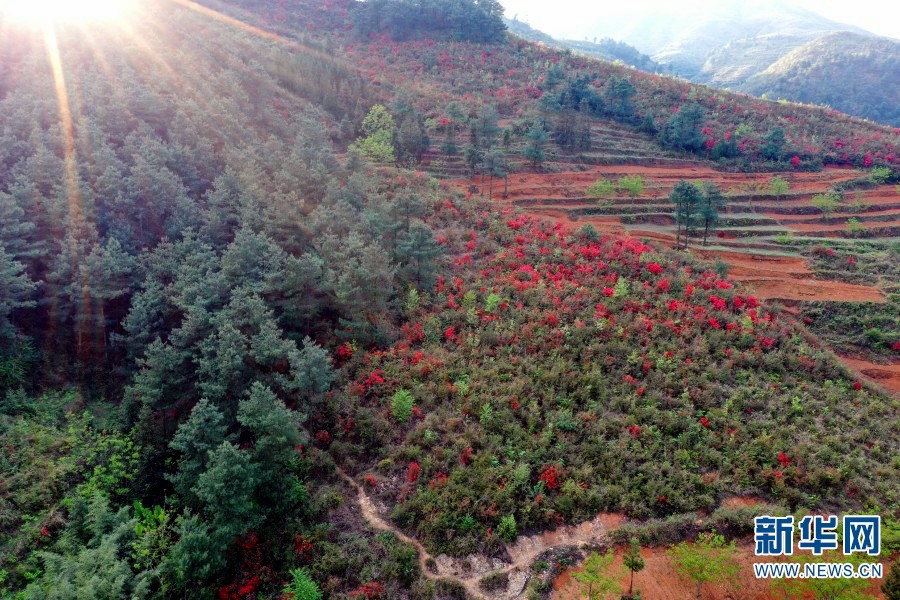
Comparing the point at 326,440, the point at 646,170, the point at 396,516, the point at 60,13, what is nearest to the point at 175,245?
the point at 326,440

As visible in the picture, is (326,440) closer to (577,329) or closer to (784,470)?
(577,329)

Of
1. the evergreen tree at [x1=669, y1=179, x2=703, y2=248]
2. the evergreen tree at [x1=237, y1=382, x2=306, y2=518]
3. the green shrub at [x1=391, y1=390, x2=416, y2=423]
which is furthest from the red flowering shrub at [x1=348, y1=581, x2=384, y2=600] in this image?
the evergreen tree at [x1=669, y1=179, x2=703, y2=248]

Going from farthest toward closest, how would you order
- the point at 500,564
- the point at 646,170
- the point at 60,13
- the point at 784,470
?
the point at 646,170 → the point at 60,13 → the point at 784,470 → the point at 500,564

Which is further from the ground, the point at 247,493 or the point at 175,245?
the point at 175,245

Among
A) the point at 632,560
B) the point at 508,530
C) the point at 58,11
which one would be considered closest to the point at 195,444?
the point at 508,530

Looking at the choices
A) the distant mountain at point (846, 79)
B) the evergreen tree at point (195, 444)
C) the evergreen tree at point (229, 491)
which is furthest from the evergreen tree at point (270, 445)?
the distant mountain at point (846, 79)

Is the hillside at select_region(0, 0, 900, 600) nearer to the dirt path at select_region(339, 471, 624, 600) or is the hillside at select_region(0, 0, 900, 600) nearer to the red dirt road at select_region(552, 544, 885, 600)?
the dirt path at select_region(339, 471, 624, 600)

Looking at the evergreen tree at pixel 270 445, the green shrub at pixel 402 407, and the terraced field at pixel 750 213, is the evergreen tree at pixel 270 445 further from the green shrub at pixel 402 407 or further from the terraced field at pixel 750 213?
the terraced field at pixel 750 213
